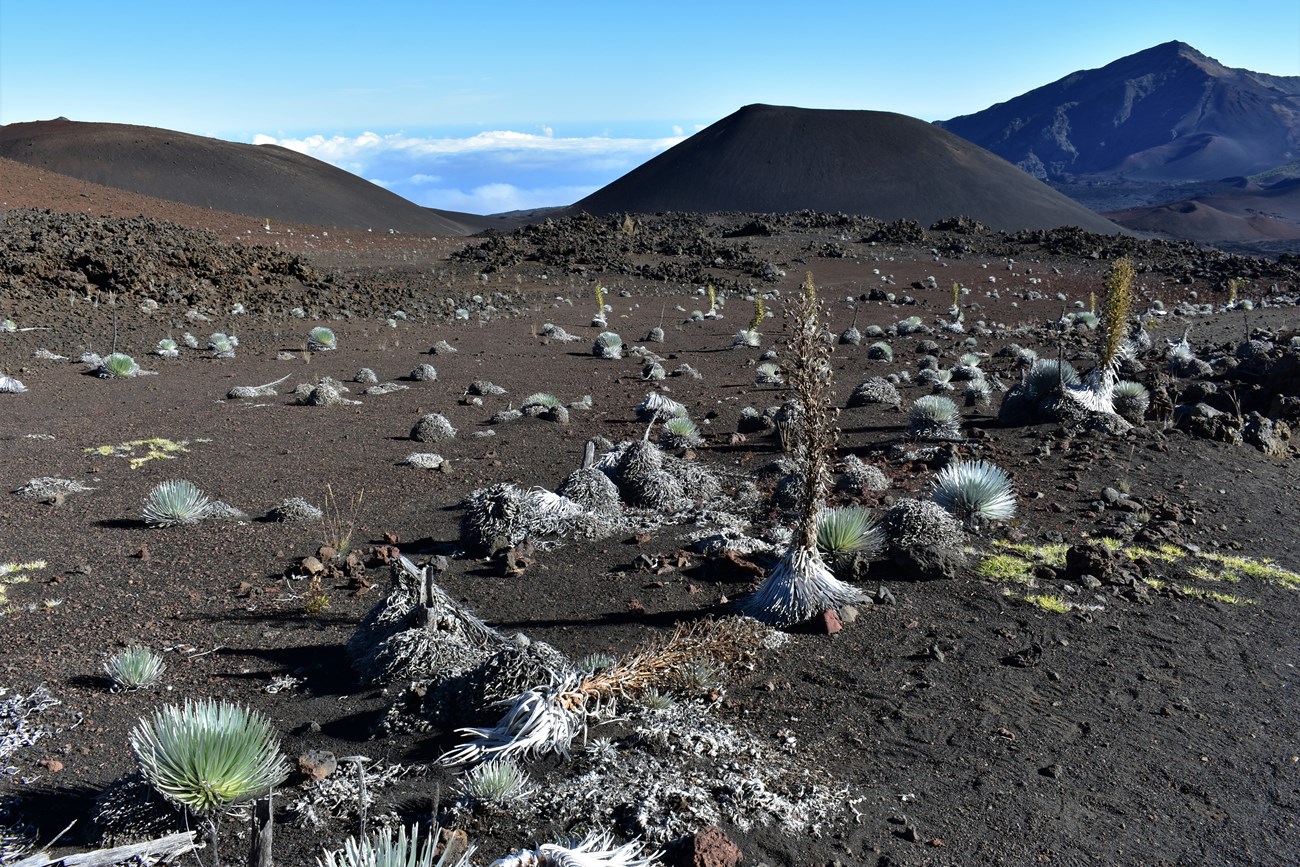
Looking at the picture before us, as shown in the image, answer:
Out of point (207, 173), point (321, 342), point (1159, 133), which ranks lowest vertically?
point (321, 342)

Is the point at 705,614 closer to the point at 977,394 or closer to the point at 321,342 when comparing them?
the point at 977,394

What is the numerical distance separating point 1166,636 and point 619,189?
5522 cm

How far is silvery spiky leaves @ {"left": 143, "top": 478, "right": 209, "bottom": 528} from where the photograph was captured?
587cm

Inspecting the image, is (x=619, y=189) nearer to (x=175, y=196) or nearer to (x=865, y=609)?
(x=175, y=196)

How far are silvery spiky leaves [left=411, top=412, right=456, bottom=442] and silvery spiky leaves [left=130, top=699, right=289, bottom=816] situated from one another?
513 cm

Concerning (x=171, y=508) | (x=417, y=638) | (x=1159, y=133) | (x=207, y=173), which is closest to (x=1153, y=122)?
(x=1159, y=133)

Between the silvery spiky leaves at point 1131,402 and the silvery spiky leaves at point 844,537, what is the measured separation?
4191 mm

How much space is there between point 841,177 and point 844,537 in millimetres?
48177

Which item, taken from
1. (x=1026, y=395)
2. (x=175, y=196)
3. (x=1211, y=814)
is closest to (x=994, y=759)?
(x=1211, y=814)

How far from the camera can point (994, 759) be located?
11.2 ft

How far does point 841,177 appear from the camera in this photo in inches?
1972

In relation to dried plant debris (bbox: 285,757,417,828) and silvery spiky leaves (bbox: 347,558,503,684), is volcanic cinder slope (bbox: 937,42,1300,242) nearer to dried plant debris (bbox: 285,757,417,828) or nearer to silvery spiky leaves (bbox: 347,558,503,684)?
silvery spiky leaves (bbox: 347,558,503,684)

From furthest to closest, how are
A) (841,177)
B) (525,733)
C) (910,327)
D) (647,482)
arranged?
1. (841,177)
2. (910,327)
3. (647,482)
4. (525,733)

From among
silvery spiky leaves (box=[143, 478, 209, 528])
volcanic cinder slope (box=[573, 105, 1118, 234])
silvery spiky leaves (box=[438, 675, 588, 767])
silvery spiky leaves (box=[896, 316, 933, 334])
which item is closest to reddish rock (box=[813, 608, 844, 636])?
silvery spiky leaves (box=[438, 675, 588, 767])
